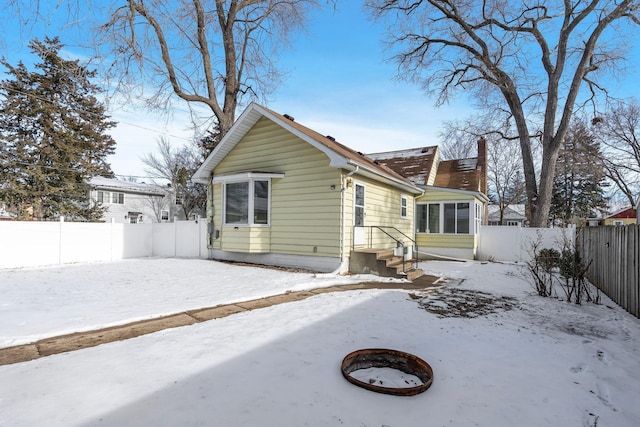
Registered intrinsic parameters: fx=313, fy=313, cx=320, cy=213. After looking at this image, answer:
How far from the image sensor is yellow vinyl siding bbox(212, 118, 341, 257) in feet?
28.4

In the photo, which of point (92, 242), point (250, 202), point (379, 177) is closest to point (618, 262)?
point (379, 177)

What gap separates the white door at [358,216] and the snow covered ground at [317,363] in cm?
322

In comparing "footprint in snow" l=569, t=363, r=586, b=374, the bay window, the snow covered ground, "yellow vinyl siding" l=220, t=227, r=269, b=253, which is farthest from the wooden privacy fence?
"yellow vinyl siding" l=220, t=227, r=269, b=253

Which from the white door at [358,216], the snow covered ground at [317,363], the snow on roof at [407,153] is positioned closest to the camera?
the snow covered ground at [317,363]

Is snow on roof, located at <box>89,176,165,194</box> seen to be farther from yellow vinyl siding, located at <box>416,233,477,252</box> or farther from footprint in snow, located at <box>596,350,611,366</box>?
footprint in snow, located at <box>596,350,611,366</box>

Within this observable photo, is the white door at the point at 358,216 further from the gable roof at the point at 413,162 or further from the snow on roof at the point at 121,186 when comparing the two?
the snow on roof at the point at 121,186

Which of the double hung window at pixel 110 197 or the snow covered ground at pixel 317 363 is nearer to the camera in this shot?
the snow covered ground at pixel 317 363

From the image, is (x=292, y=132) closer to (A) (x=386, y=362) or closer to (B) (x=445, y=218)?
(A) (x=386, y=362)

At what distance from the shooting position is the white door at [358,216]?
9117 mm

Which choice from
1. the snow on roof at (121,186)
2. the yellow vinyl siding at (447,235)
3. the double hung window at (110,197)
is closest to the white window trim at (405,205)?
the yellow vinyl siding at (447,235)

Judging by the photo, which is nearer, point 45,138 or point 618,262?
point 618,262

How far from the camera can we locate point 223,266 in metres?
9.71

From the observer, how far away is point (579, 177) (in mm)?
29453

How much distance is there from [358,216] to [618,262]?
18.8 ft
